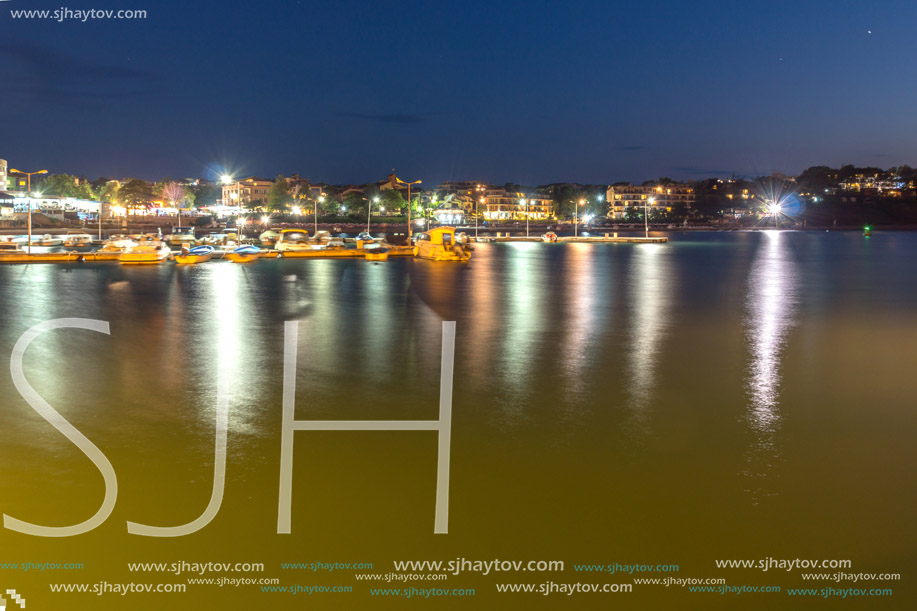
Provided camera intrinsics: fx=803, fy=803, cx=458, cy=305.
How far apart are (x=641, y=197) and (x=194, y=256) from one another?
147m

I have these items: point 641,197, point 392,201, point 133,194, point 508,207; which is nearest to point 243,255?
point 133,194

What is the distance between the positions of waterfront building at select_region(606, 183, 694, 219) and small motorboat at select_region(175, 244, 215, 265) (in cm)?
13924

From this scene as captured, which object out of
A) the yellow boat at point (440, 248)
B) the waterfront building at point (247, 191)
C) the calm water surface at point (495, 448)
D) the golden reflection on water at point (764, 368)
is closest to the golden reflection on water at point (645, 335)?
the calm water surface at point (495, 448)

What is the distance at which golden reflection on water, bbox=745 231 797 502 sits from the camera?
7648 mm

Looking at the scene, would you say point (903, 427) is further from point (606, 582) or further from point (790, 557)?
point (606, 582)

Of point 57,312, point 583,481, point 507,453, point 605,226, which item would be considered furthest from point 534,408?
point 605,226

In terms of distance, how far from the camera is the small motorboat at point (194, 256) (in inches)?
1534

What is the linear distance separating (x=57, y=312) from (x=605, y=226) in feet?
416

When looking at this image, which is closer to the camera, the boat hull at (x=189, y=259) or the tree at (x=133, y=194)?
the boat hull at (x=189, y=259)

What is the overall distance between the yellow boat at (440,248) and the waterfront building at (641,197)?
132 metres

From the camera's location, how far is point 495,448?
26.3 ft

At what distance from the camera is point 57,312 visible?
19.6 meters

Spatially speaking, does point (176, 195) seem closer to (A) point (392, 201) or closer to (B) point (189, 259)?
(A) point (392, 201)

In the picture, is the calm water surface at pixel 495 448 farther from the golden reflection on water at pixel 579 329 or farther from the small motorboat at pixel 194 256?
the small motorboat at pixel 194 256
